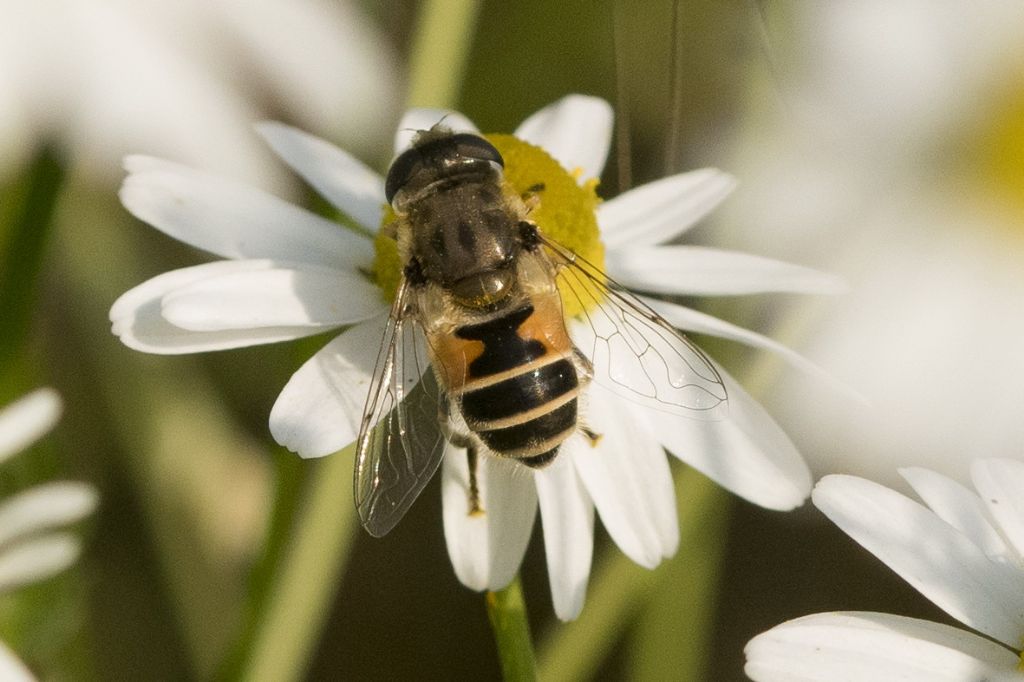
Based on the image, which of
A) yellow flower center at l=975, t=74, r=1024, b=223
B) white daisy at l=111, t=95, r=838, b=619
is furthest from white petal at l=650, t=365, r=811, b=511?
yellow flower center at l=975, t=74, r=1024, b=223

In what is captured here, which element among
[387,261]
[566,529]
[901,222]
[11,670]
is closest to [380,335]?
[387,261]

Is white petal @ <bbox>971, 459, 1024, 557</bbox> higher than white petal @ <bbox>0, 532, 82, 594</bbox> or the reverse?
higher

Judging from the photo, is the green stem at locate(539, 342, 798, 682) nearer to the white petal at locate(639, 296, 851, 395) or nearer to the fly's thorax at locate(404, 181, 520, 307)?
the white petal at locate(639, 296, 851, 395)

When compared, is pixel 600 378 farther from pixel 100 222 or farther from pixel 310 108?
pixel 100 222

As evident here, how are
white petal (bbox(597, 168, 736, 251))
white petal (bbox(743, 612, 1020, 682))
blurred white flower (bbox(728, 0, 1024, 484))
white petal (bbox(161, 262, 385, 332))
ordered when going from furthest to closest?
blurred white flower (bbox(728, 0, 1024, 484)), white petal (bbox(597, 168, 736, 251)), white petal (bbox(161, 262, 385, 332)), white petal (bbox(743, 612, 1020, 682))

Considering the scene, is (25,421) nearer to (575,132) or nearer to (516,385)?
(516,385)

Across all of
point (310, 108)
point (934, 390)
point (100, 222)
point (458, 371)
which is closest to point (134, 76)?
point (310, 108)
